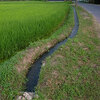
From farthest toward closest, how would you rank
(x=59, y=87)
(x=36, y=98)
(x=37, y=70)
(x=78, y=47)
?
(x=78, y=47) < (x=37, y=70) < (x=59, y=87) < (x=36, y=98)

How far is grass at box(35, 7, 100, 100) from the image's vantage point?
211 centimetres

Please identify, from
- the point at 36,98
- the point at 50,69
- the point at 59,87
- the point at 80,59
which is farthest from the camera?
the point at 80,59

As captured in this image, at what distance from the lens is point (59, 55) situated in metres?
3.34

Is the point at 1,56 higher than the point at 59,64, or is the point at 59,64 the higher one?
the point at 1,56

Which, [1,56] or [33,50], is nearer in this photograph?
[1,56]

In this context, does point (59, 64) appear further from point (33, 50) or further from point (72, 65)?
point (33, 50)

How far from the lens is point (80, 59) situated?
314 cm

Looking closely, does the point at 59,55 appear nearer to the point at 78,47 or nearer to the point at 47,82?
the point at 78,47

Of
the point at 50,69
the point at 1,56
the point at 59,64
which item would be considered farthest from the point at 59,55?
the point at 1,56

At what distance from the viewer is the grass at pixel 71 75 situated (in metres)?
2.11

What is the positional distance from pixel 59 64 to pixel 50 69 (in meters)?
0.27

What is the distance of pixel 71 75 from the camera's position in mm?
2525

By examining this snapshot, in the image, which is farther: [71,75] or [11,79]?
[71,75]

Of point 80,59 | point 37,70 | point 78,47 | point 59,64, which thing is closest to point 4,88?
point 37,70
